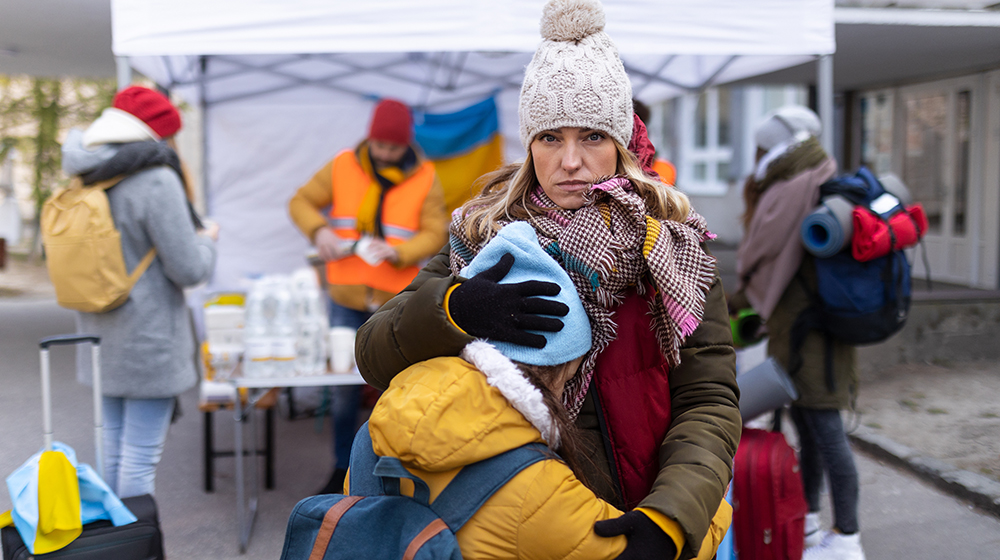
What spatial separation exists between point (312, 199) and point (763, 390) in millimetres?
3096

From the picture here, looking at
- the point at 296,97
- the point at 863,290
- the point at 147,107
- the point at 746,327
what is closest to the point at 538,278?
the point at 863,290

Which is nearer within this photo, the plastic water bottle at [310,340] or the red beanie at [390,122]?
the plastic water bottle at [310,340]

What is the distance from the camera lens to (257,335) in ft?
11.2

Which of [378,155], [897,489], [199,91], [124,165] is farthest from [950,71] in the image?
[124,165]

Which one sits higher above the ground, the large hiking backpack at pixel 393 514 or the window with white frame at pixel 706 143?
the window with white frame at pixel 706 143

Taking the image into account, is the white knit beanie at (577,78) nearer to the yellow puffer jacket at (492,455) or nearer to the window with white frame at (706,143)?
the yellow puffer jacket at (492,455)

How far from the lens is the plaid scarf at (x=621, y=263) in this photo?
134 centimetres

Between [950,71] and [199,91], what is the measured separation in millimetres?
7819

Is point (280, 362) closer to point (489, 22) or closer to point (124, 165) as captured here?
point (124, 165)

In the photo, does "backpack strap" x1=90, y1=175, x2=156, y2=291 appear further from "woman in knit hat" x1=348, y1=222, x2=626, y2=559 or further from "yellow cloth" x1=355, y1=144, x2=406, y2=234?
"woman in knit hat" x1=348, y1=222, x2=626, y2=559

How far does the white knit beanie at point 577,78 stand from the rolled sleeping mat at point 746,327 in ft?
7.54

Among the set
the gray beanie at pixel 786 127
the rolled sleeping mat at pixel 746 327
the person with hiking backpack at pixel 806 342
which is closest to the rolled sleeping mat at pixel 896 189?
the person with hiking backpack at pixel 806 342

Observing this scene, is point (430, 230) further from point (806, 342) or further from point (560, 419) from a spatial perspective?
point (560, 419)

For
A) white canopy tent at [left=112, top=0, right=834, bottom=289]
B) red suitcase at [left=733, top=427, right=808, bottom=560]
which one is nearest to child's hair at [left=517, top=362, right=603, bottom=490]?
red suitcase at [left=733, top=427, right=808, bottom=560]
